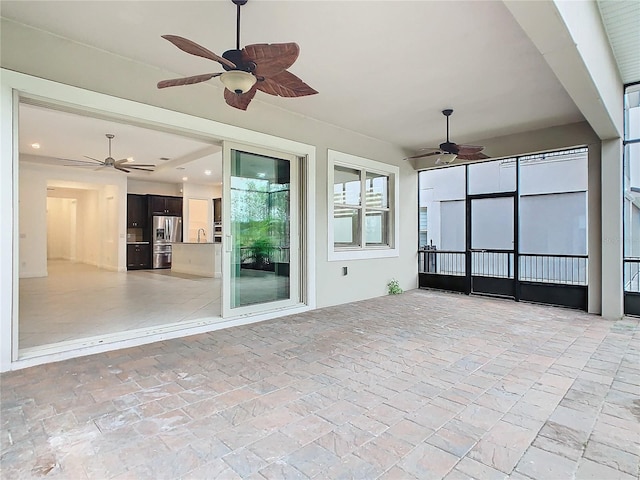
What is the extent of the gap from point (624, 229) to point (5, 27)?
7.57 meters

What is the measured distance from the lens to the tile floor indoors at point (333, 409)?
1.76m

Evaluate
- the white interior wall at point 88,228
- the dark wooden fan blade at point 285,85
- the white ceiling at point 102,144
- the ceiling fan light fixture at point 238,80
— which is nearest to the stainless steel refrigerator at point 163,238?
the white interior wall at point 88,228

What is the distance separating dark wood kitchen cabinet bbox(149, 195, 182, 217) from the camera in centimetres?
1151

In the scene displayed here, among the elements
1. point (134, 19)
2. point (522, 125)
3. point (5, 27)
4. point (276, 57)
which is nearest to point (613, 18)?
point (522, 125)

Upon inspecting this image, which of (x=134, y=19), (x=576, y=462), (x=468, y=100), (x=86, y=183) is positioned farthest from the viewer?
(x=86, y=183)

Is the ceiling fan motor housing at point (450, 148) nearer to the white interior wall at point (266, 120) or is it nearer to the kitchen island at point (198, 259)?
the white interior wall at point (266, 120)

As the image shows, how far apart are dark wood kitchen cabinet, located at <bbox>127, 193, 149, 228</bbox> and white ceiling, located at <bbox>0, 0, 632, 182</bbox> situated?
8344mm

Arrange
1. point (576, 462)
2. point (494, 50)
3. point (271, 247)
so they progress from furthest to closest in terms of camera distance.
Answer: point (271, 247), point (494, 50), point (576, 462)

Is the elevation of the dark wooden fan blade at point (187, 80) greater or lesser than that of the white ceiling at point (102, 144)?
lesser

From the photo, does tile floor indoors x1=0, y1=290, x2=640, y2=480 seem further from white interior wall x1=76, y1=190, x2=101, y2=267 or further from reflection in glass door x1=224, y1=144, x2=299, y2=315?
white interior wall x1=76, y1=190, x2=101, y2=267

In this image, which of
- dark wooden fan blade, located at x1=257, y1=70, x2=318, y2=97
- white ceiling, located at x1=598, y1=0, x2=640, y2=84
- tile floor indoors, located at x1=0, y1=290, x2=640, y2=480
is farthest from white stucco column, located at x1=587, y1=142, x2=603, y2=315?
dark wooden fan blade, located at x1=257, y1=70, x2=318, y2=97

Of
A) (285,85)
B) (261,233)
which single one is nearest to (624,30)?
(285,85)

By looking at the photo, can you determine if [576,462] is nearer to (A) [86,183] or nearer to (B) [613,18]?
(B) [613,18]

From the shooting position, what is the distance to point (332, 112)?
518cm
